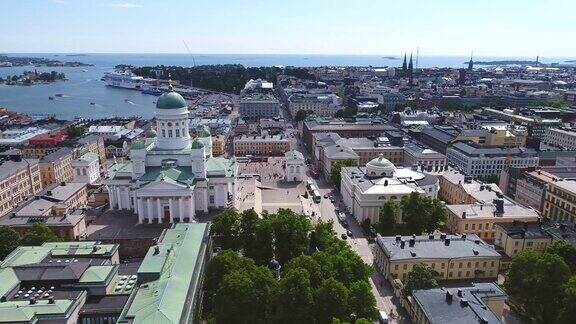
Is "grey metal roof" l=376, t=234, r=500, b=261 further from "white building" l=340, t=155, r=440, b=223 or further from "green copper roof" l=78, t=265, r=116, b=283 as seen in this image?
"green copper roof" l=78, t=265, r=116, b=283

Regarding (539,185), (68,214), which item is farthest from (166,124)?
(539,185)

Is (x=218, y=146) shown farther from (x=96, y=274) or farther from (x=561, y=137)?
(x=561, y=137)

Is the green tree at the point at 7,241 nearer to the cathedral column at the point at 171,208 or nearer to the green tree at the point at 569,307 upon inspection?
the cathedral column at the point at 171,208

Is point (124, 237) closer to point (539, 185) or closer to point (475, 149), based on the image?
point (539, 185)

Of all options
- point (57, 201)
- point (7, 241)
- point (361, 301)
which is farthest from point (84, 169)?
point (361, 301)

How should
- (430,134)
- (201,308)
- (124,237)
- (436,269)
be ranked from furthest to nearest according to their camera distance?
(430,134) → (124,237) → (436,269) → (201,308)

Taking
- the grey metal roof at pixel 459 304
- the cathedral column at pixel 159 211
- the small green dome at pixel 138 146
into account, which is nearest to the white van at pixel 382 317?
the grey metal roof at pixel 459 304
